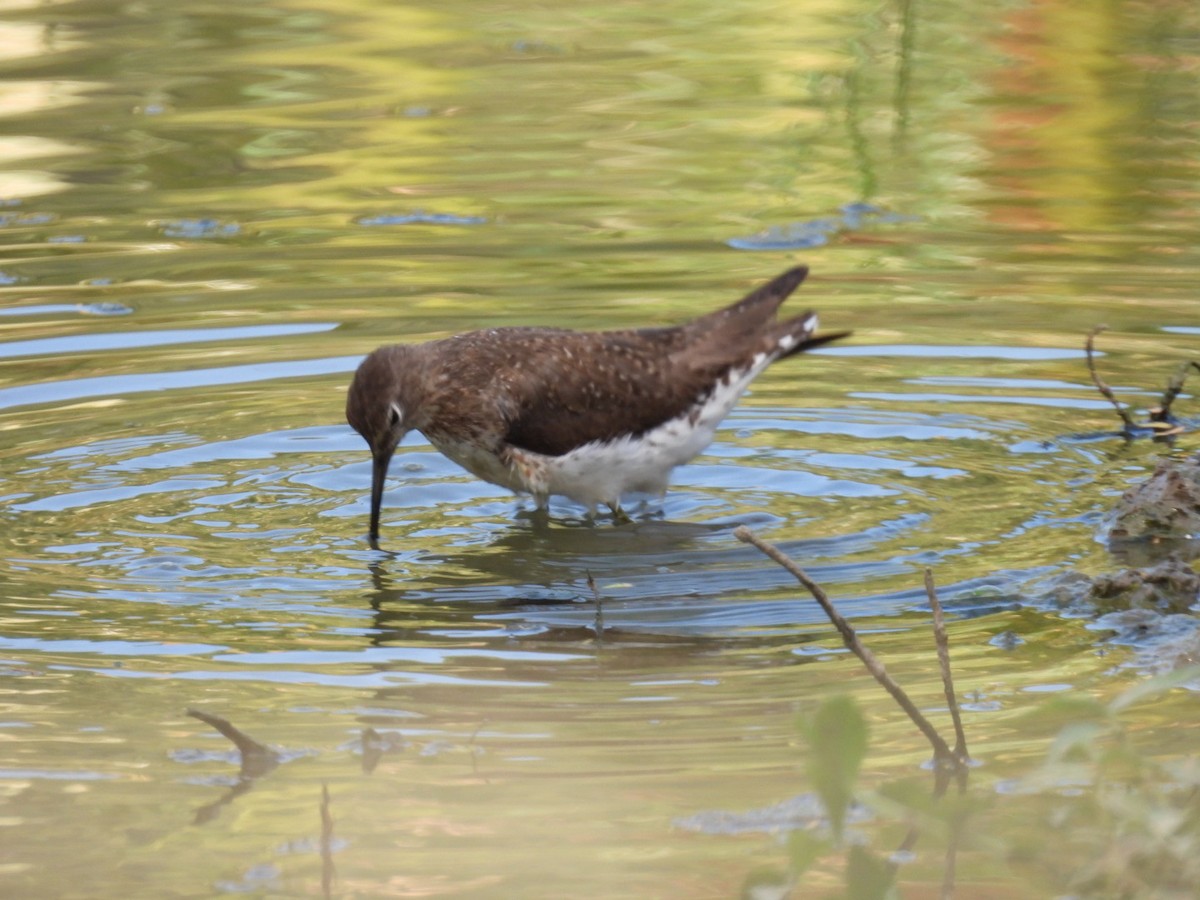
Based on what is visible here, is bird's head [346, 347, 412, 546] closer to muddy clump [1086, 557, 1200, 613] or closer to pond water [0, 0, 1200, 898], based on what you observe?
pond water [0, 0, 1200, 898]

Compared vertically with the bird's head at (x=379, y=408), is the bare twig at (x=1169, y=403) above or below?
below

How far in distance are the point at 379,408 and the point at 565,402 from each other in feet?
2.44

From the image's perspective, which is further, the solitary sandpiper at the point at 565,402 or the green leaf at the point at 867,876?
the solitary sandpiper at the point at 565,402

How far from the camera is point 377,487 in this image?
23.5 feet

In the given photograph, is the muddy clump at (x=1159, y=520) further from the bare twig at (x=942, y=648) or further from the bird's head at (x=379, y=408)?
the bird's head at (x=379, y=408)

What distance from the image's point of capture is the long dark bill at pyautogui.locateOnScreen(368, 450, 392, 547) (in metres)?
6.93

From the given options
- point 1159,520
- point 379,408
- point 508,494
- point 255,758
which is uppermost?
point 255,758

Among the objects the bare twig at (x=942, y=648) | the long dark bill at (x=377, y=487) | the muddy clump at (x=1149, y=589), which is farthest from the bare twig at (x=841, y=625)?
the long dark bill at (x=377, y=487)

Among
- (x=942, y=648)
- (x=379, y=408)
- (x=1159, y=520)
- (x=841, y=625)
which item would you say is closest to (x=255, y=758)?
(x=841, y=625)

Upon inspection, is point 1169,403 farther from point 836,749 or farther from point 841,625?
point 836,749

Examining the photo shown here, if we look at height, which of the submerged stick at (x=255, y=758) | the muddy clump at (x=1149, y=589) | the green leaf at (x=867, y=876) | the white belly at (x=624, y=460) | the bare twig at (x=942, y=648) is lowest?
the white belly at (x=624, y=460)

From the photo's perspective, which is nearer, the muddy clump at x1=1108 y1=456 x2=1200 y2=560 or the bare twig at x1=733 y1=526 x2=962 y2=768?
the bare twig at x1=733 y1=526 x2=962 y2=768

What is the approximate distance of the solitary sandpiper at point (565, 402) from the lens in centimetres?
752

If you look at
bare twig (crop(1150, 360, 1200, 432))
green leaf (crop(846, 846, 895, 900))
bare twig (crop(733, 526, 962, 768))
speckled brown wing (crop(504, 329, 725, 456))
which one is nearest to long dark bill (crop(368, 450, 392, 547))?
speckled brown wing (crop(504, 329, 725, 456))
